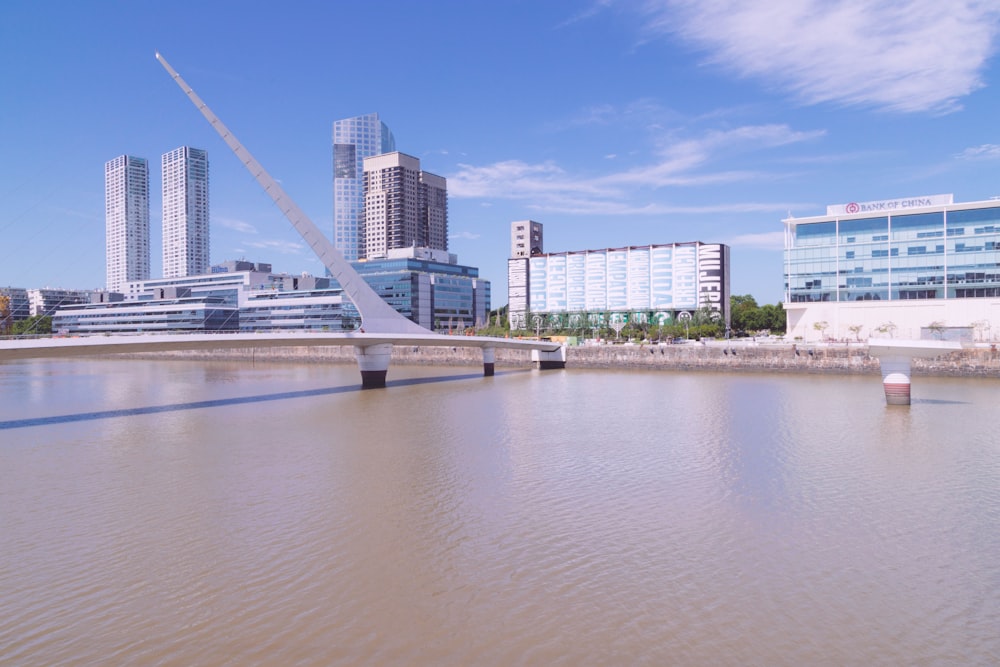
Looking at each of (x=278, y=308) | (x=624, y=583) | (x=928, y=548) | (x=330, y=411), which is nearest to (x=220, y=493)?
(x=624, y=583)

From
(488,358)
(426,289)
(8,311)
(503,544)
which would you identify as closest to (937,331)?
(488,358)

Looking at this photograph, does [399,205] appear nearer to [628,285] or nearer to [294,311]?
[628,285]

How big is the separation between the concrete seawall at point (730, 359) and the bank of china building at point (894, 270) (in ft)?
31.5

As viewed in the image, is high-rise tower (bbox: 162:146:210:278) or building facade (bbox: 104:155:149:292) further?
high-rise tower (bbox: 162:146:210:278)

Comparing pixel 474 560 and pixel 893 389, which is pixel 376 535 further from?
pixel 893 389

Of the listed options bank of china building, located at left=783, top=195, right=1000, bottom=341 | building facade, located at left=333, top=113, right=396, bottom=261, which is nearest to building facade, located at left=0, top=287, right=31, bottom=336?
bank of china building, located at left=783, top=195, right=1000, bottom=341

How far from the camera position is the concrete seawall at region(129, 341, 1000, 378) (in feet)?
112

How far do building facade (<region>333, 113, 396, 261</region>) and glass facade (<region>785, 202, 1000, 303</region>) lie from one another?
112 m

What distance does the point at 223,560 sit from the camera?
7.71 m

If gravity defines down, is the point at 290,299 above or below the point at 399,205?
below

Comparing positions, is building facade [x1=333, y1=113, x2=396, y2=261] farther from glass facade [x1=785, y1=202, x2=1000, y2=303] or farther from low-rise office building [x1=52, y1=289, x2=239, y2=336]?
glass facade [x1=785, y1=202, x2=1000, y2=303]

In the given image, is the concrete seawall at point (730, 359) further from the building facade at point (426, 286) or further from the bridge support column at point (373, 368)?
the building facade at point (426, 286)

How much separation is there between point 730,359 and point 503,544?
35486mm

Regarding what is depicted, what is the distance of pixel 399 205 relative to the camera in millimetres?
134000
